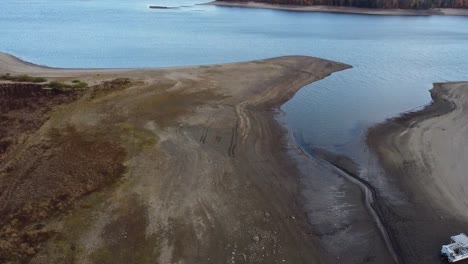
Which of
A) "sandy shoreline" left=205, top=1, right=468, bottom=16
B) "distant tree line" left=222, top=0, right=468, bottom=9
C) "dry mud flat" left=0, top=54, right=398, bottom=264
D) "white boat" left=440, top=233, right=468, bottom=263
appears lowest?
"white boat" left=440, top=233, right=468, bottom=263

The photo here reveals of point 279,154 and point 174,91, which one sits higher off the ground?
point 174,91

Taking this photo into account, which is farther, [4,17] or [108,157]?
[4,17]

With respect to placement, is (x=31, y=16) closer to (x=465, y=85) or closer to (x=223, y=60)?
(x=223, y=60)

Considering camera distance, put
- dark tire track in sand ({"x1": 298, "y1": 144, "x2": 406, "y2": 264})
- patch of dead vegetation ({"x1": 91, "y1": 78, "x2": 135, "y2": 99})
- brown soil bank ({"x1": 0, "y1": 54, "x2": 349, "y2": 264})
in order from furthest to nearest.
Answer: patch of dead vegetation ({"x1": 91, "y1": 78, "x2": 135, "y2": 99}) < dark tire track in sand ({"x1": 298, "y1": 144, "x2": 406, "y2": 264}) < brown soil bank ({"x1": 0, "y1": 54, "x2": 349, "y2": 264})

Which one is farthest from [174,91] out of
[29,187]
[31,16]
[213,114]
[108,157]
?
[31,16]

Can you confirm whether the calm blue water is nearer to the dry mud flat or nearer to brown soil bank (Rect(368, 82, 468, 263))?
brown soil bank (Rect(368, 82, 468, 263))

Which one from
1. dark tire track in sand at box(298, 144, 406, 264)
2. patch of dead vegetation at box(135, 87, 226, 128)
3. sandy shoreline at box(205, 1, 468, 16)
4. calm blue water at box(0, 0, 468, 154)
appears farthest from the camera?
sandy shoreline at box(205, 1, 468, 16)

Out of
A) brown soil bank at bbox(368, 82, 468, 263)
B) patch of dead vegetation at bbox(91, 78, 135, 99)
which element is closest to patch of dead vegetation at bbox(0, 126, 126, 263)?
patch of dead vegetation at bbox(91, 78, 135, 99)

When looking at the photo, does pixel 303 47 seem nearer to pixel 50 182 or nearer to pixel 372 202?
pixel 372 202
